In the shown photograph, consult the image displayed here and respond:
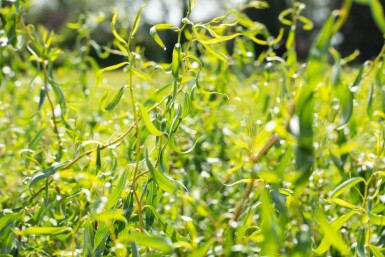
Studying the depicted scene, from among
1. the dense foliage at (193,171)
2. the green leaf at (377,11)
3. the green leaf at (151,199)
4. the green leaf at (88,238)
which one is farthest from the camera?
the green leaf at (151,199)

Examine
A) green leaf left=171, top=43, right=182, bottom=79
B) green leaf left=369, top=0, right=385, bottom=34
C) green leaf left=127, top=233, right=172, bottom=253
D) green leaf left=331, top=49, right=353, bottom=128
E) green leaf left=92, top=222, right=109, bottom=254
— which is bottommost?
green leaf left=92, top=222, right=109, bottom=254

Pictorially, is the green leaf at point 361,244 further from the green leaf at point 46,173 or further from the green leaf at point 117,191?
the green leaf at point 46,173

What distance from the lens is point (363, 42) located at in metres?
25.1

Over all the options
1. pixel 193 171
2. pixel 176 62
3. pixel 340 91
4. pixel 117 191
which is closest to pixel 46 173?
pixel 117 191

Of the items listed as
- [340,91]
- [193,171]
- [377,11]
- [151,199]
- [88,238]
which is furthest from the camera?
[193,171]

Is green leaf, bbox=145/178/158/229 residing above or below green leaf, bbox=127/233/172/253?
below

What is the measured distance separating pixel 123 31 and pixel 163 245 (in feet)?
5.98

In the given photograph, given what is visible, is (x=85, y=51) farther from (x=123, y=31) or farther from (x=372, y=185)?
(x=372, y=185)

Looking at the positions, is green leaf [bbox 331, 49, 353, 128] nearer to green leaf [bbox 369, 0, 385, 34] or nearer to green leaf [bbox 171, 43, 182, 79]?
green leaf [bbox 369, 0, 385, 34]

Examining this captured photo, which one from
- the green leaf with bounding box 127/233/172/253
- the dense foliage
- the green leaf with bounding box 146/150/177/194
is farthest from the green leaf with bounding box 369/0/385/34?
the green leaf with bounding box 146/150/177/194

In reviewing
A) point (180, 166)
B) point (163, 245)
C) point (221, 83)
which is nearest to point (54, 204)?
point (180, 166)

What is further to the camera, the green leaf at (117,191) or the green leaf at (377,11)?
the green leaf at (117,191)

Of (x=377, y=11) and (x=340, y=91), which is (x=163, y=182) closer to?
(x=340, y=91)

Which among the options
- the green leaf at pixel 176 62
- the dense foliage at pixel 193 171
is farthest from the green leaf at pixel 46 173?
the green leaf at pixel 176 62
